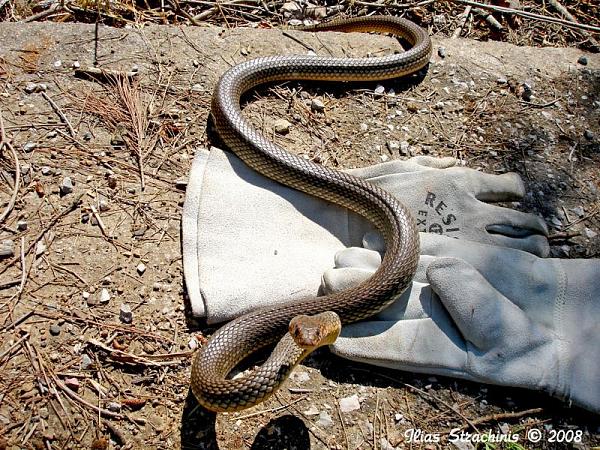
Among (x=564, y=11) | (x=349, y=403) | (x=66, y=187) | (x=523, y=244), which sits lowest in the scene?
(x=349, y=403)

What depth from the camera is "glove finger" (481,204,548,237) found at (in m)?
4.80

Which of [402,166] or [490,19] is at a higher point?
[490,19]

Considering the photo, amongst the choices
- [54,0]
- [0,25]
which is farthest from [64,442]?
[54,0]

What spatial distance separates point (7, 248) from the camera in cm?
432

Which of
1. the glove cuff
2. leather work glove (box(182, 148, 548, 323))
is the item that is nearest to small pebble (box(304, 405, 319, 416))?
leather work glove (box(182, 148, 548, 323))

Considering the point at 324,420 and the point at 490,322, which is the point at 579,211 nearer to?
the point at 490,322

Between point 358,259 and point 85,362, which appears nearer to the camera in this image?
point 85,362

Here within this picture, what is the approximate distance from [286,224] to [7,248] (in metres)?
2.10

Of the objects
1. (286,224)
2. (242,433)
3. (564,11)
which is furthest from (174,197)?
(564,11)

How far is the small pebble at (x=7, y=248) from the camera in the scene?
4.31 m

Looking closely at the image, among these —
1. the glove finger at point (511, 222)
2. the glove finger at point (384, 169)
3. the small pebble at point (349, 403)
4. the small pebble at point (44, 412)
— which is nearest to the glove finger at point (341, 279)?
the small pebble at point (349, 403)

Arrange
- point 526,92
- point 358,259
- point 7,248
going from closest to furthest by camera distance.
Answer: point 7,248 → point 358,259 → point 526,92

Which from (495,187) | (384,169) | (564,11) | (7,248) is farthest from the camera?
(564,11)

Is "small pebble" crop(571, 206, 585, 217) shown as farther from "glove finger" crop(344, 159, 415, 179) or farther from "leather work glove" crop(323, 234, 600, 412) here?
"glove finger" crop(344, 159, 415, 179)
